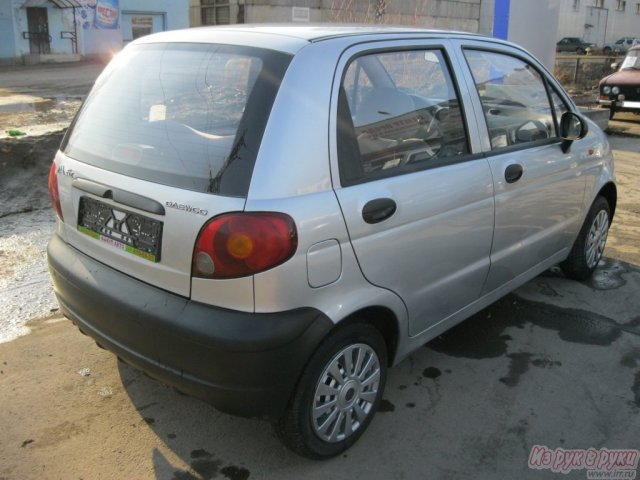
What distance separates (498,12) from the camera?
655 inches

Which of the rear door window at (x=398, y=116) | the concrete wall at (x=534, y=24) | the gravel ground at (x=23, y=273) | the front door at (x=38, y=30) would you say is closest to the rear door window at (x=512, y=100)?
the rear door window at (x=398, y=116)

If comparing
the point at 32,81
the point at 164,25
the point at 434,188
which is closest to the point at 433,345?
the point at 434,188

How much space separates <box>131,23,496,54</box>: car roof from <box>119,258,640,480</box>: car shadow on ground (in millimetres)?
1754

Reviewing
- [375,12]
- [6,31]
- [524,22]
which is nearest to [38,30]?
[6,31]

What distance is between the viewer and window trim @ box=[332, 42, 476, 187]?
2463 mm

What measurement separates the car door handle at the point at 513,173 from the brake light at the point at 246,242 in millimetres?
1566

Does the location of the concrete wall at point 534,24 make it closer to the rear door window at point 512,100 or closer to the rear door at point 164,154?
the rear door window at point 512,100

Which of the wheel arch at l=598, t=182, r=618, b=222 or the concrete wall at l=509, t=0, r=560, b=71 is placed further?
the concrete wall at l=509, t=0, r=560, b=71

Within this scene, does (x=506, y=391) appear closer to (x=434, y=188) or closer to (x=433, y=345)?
(x=433, y=345)

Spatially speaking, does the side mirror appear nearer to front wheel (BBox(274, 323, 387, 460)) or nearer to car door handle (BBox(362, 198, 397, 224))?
car door handle (BBox(362, 198, 397, 224))

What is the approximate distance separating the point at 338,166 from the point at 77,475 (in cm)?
170

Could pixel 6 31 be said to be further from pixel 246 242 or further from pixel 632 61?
pixel 246 242

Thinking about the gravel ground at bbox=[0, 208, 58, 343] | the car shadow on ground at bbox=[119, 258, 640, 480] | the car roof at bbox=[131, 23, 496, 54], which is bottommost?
the car shadow on ground at bbox=[119, 258, 640, 480]

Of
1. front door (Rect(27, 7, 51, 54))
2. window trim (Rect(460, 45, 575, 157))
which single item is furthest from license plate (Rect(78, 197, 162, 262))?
front door (Rect(27, 7, 51, 54))
